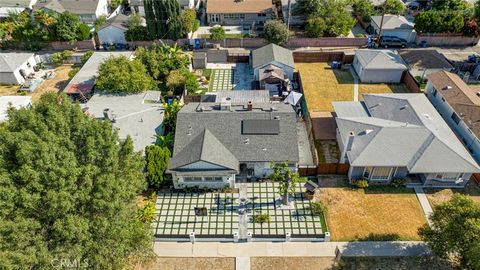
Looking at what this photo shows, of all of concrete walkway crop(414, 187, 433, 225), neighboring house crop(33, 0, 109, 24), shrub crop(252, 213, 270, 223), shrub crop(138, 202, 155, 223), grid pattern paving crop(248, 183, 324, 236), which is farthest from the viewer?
neighboring house crop(33, 0, 109, 24)

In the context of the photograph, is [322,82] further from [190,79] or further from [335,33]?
[190,79]

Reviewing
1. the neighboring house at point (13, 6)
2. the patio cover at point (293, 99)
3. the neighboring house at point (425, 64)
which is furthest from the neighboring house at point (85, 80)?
the neighboring house at point (425, 64)

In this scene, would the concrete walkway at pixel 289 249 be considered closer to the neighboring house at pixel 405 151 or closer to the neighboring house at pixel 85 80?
the neighboring house at pixel 405 151

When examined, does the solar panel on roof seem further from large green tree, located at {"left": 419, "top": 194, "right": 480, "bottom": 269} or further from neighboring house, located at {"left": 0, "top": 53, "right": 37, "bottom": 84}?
neighboring house, located at {"left": 0, "top": 53, "right": 37, "bottom": 84}

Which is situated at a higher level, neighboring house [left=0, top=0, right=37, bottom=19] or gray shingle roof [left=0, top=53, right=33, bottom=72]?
neighboring house [left=0, top=0, right=37, bottom=19]

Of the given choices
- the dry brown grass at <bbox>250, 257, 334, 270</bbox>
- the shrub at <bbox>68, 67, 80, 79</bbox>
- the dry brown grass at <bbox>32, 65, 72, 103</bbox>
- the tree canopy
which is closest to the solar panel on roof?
the dry brown grass at <bbox>250, 257, 334, 270</bbox>

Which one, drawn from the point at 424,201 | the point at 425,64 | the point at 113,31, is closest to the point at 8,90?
the point at 113,31
